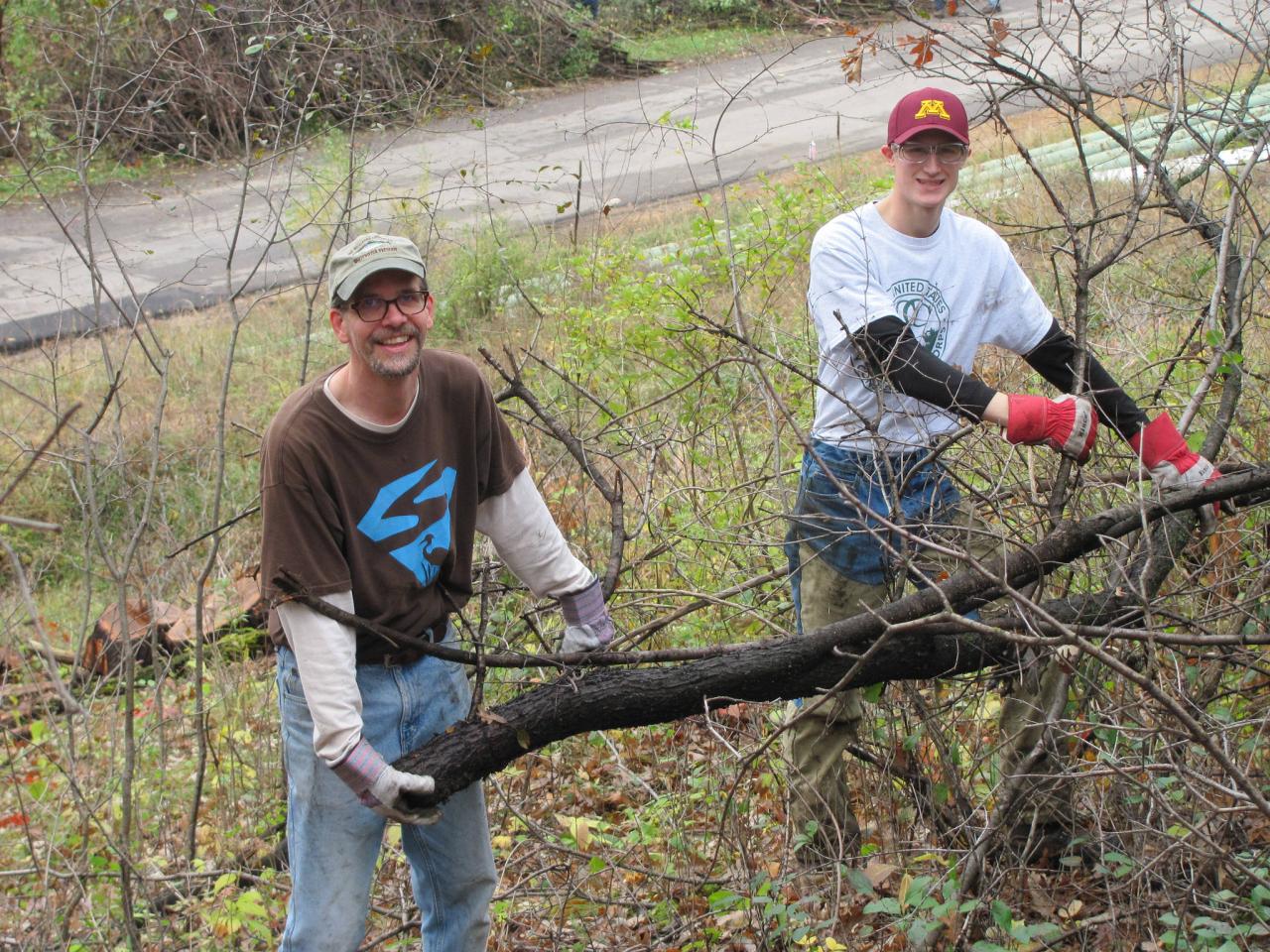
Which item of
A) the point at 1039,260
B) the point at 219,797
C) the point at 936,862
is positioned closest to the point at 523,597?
the point at 219,797

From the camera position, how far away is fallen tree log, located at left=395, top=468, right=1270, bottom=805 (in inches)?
122

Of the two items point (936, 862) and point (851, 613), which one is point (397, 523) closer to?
point (851, 613)

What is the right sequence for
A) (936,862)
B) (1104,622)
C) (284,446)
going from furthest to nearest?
1. (936,862)
2. (1104,622)
3. (284,446)

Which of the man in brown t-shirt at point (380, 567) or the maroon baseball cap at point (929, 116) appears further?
the maroon baseball cap at point (929, 116)

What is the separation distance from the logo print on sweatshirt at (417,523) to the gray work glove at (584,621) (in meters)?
0.39

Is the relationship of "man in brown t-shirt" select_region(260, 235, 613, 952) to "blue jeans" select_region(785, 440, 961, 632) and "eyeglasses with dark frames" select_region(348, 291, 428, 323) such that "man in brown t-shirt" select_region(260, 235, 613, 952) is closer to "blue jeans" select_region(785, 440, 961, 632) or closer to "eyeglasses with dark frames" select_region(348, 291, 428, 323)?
"eyeglasses with dark frames" select_region(348, 291, 428, 323)

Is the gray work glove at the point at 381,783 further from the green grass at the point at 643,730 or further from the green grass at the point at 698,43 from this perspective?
the green grass at the point at 698,43

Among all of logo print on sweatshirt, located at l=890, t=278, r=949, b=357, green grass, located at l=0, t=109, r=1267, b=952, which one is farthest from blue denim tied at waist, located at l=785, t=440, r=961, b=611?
logo print on sweatshirt, located at l=890, t=278, r=949, b=357

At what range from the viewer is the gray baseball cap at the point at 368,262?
2.90 metres

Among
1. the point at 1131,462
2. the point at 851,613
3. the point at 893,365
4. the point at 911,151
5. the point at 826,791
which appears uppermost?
the point at 911,151

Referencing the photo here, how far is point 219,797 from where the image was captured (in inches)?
193

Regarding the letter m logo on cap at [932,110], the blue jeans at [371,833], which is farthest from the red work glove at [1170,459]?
the blue jeans at [371,833]

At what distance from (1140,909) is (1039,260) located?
5.36 m

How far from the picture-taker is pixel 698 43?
1820 cm
